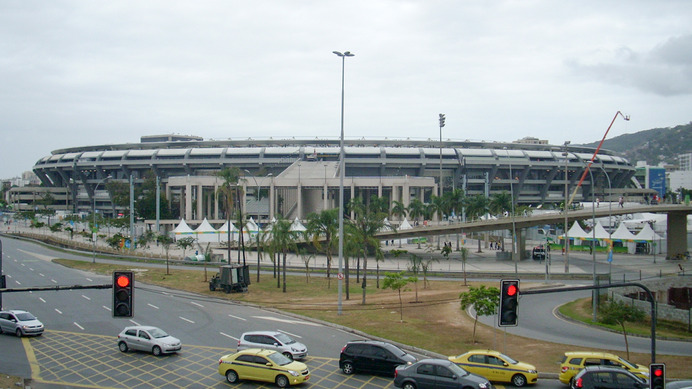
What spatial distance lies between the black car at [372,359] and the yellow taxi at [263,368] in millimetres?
2196

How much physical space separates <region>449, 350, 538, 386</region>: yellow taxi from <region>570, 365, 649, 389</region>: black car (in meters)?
2.07

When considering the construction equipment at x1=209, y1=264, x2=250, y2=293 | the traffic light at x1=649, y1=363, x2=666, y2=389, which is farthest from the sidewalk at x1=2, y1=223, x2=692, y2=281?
the traffic light at x1=649, y1=363, x2=666, y2=389

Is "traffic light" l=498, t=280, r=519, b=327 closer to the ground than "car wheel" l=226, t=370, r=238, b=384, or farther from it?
farther from it

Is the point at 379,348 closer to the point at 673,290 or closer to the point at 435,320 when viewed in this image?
the point at 435,320

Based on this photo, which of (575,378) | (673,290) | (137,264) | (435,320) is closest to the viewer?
(575,378)

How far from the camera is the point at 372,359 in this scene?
2233 centimetres

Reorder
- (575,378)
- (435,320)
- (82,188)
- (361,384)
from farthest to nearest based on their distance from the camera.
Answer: (82,188)
(435,320)
(361,384)
(575,378)

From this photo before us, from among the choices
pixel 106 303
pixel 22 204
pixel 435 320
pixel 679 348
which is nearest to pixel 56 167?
pixel 22 204

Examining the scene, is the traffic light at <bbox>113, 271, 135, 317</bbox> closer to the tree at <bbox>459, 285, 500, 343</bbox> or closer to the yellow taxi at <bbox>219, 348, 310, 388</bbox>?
the yellow taxi at <bbox>219, 348, 310, 388</bbox>

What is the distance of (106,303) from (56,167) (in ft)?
488

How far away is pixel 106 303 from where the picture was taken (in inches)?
1639

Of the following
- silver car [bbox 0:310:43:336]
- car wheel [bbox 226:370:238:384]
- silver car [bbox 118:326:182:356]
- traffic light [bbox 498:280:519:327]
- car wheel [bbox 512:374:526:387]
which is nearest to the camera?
traffic light [bbox 498:280:519:327]

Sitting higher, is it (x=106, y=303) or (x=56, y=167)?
(x=56, y=167)

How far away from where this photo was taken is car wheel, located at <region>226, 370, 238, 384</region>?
21.3 metres
